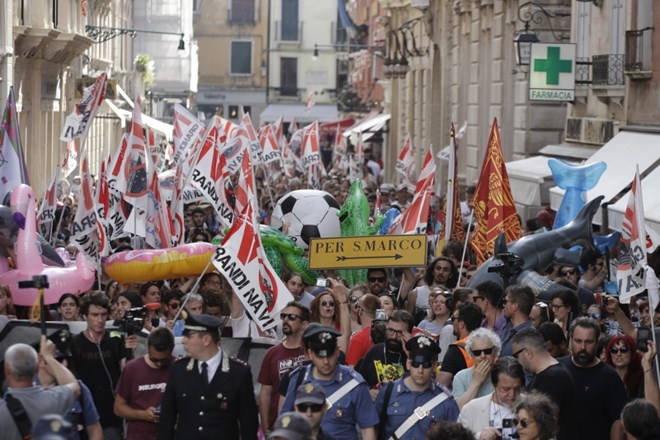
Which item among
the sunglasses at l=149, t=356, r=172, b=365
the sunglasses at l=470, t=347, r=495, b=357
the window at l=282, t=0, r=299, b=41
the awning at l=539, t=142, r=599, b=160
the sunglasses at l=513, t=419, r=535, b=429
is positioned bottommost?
the sunglasses at l=149, t=356, r=172, b=365

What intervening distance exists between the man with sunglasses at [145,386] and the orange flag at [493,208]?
20.8ft

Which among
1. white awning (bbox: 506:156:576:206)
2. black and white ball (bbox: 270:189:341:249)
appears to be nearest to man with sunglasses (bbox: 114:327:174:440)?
black and white ball (bbox: 270:189:341:249)

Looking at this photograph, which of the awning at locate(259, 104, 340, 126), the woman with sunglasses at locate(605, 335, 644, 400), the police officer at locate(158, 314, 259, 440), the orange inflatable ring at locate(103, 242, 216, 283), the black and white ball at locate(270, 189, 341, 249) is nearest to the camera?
the police officer at locate(158, 314, 259, 440)

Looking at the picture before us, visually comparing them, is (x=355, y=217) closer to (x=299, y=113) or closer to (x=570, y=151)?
(x=570, y=151)

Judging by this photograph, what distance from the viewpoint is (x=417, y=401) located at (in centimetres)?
938

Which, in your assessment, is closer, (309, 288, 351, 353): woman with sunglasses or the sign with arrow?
(309, 288, 351, 353): woman with sunglasses

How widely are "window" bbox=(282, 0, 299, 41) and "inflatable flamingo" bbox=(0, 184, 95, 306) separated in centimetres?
7587

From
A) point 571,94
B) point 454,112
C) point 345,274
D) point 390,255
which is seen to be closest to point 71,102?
point 454,112

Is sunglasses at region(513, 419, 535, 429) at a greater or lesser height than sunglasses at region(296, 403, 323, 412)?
lesser

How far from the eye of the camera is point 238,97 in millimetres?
91562

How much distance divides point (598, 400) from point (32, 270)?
6.35 metres

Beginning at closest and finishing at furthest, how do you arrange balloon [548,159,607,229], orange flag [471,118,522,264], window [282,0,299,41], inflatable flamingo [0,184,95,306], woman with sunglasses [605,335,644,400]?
woman with sunglasses [605,335,644,400] → inflatable flamingo [0,184,95,306] → orange flag [471,118,522,264] → balloon [548,159,607,229] → window [282,0,299,41]

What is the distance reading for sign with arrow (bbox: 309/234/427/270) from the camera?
14.0 m

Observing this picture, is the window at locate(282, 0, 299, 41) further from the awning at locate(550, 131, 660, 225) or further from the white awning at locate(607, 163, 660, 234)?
the white awning at locate(607, 163, 660, 234)
